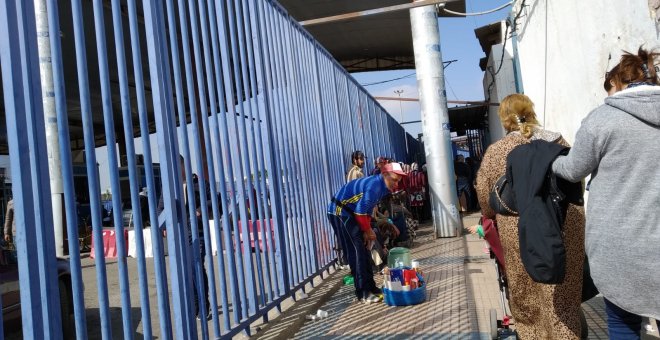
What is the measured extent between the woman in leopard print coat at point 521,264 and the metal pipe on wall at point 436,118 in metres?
6.57

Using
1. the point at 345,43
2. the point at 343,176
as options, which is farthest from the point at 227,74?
the point at 345,43

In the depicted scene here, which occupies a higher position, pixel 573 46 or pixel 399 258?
pixel 573 46

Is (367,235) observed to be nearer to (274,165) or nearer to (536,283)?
(274,165)

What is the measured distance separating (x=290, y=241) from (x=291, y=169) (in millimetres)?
738

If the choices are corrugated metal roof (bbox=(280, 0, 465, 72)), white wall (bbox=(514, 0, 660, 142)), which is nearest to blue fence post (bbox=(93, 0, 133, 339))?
white wall (bbox=(514, 0, 660, 142))

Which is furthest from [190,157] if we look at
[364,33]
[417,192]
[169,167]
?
[364,33]

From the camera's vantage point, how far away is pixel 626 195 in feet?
7.25

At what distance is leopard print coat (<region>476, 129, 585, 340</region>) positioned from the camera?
9.61 feet

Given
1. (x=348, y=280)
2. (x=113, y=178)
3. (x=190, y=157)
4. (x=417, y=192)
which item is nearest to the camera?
(x=113, y=178)

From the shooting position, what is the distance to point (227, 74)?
4.11 metres

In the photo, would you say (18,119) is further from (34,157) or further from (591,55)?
(591,55)

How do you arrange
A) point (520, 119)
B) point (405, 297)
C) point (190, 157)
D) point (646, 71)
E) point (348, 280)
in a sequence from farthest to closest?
1. point (348, 280)
2. point (405, 297)
3. point (190, 157)
4. point (520, 119)
5. point (646, 71)

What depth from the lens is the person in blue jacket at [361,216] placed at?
16.4ft

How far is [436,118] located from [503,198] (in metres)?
6.99
